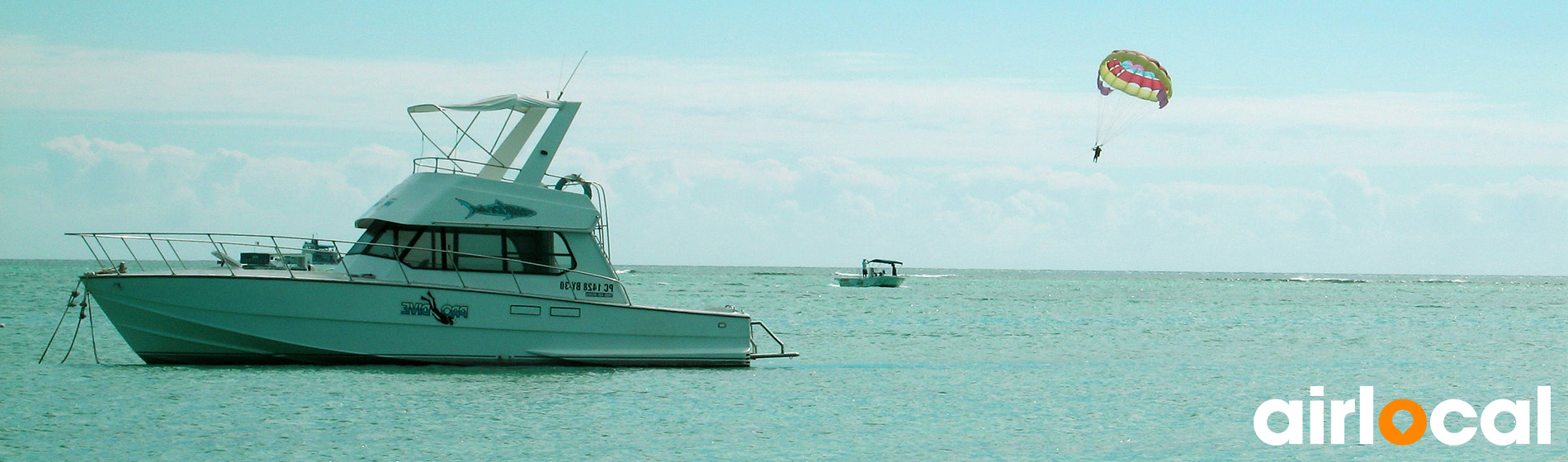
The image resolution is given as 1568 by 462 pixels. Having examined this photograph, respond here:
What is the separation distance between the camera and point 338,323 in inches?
703

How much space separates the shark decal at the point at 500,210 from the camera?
18.9m

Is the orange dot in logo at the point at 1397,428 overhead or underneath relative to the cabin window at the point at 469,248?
underneath

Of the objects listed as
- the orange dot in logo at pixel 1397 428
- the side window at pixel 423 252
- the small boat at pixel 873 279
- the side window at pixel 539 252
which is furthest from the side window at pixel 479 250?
the small boat at pixel 873 279

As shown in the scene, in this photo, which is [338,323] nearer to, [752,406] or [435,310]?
[435,310]

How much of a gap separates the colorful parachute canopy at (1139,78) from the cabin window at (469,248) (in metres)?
19.2

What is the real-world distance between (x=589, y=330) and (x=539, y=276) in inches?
42.9

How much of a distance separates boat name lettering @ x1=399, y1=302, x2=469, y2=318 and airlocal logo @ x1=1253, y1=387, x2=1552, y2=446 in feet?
34.4

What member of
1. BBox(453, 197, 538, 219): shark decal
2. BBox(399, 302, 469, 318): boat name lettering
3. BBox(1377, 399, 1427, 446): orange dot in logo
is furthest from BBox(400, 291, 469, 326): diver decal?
BBox(1377, 399, 1427, 446): orange dot in logo

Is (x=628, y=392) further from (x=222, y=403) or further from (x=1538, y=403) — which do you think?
(x=1538, y=403)

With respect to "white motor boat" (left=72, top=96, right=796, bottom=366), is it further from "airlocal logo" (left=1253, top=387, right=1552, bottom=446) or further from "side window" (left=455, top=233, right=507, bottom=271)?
"airlocal logo" (left=1253, top=387, right=1552, bottom=446)

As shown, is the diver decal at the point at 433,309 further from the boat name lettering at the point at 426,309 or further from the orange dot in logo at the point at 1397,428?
the orange dot in logo at the point at 1397,428

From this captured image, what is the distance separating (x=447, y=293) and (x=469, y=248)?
0.95 m

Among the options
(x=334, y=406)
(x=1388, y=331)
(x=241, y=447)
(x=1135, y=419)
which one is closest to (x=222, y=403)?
(x=334, y=406)

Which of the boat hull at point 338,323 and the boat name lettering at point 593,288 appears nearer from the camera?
the boat hull at point 338,323
